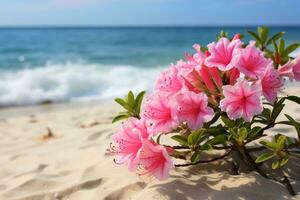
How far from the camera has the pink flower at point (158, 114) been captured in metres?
1.78

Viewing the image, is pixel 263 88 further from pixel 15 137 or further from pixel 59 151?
pixel 15 137

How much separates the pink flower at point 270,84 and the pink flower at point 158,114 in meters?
0.39

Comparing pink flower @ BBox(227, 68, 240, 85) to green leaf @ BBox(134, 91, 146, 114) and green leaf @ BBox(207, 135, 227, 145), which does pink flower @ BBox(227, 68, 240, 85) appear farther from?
green leaf @ BBox(134, 91, 146, 114)

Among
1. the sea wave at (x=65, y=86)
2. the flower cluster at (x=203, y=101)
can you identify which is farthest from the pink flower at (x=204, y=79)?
the sea wave at (x=65, y=86)

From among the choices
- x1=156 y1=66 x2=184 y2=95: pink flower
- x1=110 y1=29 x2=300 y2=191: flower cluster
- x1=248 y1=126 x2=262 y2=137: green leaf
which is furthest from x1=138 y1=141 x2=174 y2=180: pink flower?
x1=248 y1=126 x2=262 y2=137: green leaf

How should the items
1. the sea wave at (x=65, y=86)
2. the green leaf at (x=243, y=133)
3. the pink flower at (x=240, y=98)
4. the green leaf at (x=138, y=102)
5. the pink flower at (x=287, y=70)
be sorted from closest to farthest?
1. the pink flower at (x=240, y=98)
2. the green leaf at (x=243, y=133)
3. the pink flower at (x=287, y=70)
4. the green leaf at (x=138, y=102)
5. the sea wave at (x=65, y=86)

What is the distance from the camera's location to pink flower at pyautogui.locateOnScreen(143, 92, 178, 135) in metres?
1.78

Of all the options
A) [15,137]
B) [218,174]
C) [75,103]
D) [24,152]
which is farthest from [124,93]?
[218,174]

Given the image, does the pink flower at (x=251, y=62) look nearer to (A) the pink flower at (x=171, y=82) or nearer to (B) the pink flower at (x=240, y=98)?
(B) the pink flower at (x=240, y=98)

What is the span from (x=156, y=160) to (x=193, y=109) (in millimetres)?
259

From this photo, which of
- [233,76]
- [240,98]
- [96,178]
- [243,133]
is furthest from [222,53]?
[96,178]

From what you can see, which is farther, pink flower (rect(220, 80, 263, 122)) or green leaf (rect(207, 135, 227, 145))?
green leaf (rect(207, 135, 227, 145))

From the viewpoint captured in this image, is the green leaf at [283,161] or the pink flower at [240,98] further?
the green leaf at [283,161]

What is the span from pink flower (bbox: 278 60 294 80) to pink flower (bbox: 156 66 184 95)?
17.5 inches
